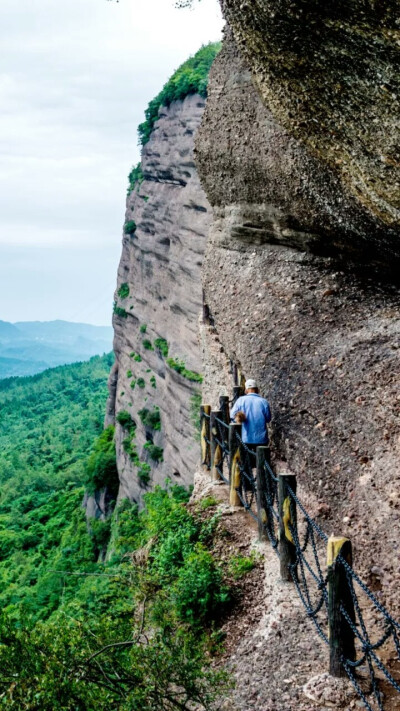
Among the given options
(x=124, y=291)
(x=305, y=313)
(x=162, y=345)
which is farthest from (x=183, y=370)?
(x=305, y=313)

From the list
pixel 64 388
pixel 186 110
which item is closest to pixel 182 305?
pixel 186 110

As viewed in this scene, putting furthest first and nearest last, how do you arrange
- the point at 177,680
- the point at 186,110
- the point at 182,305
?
the point at 186,110, the point at 182,305, the point at 177,680

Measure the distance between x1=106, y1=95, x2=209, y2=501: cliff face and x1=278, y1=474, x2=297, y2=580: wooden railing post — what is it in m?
18.2

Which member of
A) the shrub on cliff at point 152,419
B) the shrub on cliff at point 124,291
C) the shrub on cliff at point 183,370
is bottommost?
the shrub on cliff at point 152,419

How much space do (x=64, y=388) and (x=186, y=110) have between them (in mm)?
57808

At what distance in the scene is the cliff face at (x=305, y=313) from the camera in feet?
21.5

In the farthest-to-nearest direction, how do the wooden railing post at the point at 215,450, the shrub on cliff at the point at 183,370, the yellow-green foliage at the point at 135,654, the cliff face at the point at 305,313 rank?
the shrub on cliff at the point at 183,370, the wooden railing post at the point at 215,450, the cliff face at the point at 305,313, the yellow-green foliage at the point at 135,654

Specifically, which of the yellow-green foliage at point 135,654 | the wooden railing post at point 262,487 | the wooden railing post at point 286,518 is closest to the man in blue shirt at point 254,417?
the wooden railing post at point 262,487

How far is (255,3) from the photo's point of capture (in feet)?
21.3

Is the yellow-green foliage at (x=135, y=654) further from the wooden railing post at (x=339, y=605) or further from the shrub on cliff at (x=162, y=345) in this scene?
the shrub on cliff at (x=162, y=345)

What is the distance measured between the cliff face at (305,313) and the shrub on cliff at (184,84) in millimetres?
17945

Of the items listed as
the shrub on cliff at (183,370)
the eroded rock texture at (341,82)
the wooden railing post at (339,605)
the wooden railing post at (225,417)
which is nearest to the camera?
the wooden railing post at (339,605)

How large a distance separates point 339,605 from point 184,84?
93.9ft

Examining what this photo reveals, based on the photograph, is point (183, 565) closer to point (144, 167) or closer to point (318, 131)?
point (318, 131)
